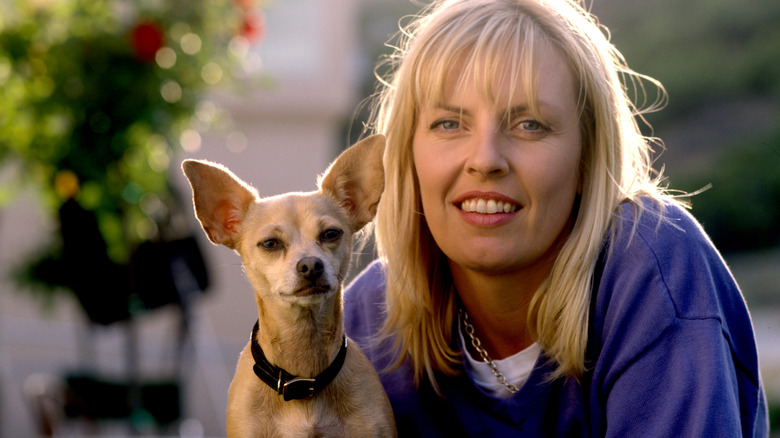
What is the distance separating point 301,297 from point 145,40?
202 cm

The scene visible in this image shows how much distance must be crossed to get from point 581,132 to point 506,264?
371mm

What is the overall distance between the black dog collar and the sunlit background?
0.79 m

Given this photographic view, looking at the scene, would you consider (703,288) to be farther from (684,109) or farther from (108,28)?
(684,109)

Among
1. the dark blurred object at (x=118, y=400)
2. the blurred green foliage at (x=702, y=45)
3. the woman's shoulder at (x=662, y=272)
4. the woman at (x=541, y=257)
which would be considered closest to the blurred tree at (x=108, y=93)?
the dark blurred object at (x=118, y=400)

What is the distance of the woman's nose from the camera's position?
1.90 meters

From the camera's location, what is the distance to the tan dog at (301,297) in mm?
1897

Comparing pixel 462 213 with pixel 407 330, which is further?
pixel 407 330

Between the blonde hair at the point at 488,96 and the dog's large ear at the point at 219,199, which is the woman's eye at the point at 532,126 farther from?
the dog's large ear at the point at 219,199

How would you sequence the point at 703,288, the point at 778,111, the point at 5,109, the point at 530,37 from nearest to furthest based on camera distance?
the point at 703,288
the point at 530,37
the point at 5,109
the point at 778,111

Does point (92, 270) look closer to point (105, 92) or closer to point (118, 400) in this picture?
point (118, 400)

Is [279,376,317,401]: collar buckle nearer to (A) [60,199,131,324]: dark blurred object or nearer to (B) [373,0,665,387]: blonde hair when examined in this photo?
(B) [373,0,665,387]: blonde hair

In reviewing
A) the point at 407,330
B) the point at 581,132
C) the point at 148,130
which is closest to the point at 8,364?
the point at 148,130

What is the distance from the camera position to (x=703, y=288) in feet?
5.88

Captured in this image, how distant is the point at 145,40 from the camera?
353cm
